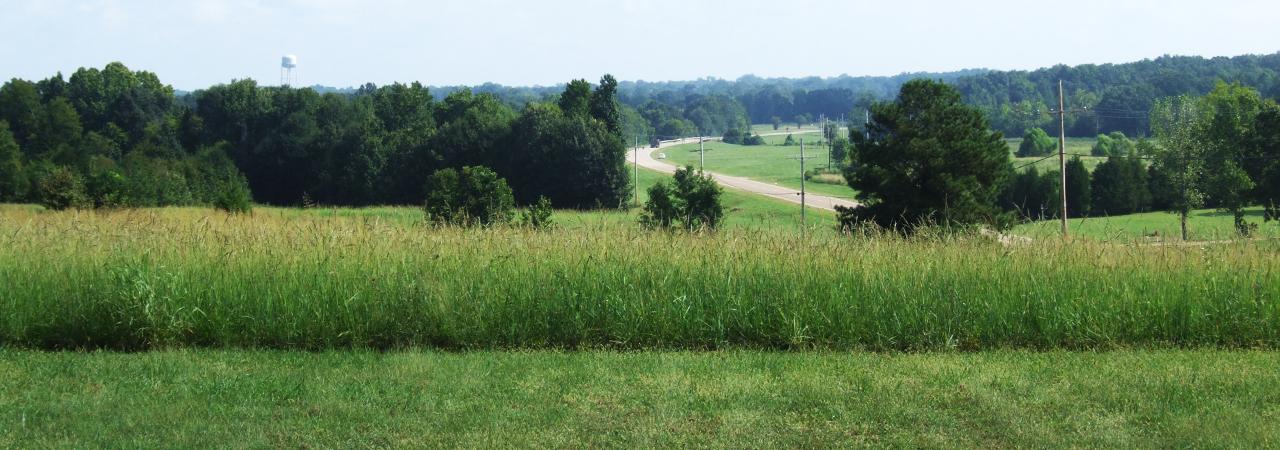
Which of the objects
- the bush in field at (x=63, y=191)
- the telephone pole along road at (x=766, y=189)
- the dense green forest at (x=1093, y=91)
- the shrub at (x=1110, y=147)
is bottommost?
the telephone pole along road at (x=766, y=189)

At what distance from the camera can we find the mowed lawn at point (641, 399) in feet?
18.9

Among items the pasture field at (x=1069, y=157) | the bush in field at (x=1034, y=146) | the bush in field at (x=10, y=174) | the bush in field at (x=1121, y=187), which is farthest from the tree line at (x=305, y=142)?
the bush in field at (x=1034, y=146)

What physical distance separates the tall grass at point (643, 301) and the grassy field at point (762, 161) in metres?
81.8

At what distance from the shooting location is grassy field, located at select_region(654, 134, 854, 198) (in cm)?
10081

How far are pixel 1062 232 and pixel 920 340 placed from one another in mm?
3113

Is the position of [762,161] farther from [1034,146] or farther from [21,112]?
[21,112]

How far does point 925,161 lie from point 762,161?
85.9m

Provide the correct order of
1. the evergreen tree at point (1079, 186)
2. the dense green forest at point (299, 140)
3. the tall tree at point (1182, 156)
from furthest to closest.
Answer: the dense green forest at point (299, 140)
the evergreen tree at point (1079, 186)
the tall tree at point (1182, 156)

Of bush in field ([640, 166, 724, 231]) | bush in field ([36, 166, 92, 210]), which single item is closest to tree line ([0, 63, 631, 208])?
bush in field ([36, 166, 92, 210])

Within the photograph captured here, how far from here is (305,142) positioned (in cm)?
8994

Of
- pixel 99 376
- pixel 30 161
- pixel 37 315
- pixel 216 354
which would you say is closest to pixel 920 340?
pixel 216 354

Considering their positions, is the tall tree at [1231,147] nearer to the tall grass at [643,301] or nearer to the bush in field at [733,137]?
the tall grass at [643,301]

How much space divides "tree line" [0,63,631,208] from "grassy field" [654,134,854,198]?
1505cm

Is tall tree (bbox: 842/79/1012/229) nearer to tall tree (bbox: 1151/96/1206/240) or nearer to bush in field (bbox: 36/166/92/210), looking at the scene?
tall tree (bbox: 1151/96/1206/240)
